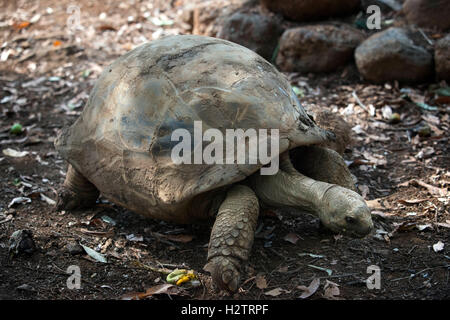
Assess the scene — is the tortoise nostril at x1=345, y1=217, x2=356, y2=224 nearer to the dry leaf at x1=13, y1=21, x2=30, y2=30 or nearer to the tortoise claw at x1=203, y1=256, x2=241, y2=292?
the tortoise claw at x1=203, y1=256, x2=241, y2=292

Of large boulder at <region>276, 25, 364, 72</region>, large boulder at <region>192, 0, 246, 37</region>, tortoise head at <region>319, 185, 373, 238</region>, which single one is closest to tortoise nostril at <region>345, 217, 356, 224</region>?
tortoise head at <region>319, 185, 373, 238</region>

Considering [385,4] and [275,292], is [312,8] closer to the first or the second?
[385,4]

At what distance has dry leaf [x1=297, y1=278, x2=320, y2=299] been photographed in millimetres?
3096

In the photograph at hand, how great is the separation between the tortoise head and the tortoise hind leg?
6.94ft

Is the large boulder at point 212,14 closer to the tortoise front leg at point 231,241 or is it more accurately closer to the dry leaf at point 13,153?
the dry leaf at point 13,153

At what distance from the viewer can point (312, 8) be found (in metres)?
7.28

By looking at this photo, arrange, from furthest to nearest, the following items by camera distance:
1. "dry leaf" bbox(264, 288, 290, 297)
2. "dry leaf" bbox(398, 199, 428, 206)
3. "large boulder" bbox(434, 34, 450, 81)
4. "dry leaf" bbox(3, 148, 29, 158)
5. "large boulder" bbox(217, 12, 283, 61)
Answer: "large boulder" bbox(217, 12, 283, 61) < "large boulder" bbox(434, 34, 450, 81) < "dry leaf" bbox(3, 148, 29, 158) < "dry leaf" bbox(398, 199, 428, 206) < "dry leaf" bbox(264, 288, 290, 297)

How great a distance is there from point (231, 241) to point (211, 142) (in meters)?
0.67

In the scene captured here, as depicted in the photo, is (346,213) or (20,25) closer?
(346,213)

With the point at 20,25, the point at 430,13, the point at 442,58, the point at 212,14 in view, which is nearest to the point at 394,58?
the point at 442,58

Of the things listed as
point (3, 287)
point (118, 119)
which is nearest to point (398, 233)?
point (118, 119)

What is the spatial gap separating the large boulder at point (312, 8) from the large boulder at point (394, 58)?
0.89 meters

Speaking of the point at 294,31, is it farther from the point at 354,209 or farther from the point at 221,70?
the point at 354,209

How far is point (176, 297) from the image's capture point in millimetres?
3141
